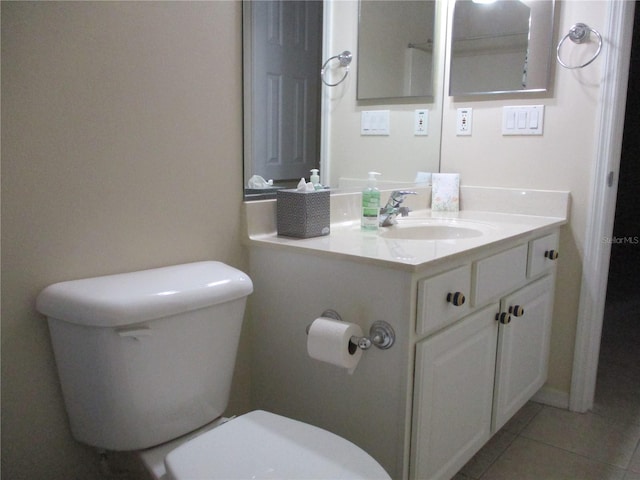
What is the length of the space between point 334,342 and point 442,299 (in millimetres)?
289

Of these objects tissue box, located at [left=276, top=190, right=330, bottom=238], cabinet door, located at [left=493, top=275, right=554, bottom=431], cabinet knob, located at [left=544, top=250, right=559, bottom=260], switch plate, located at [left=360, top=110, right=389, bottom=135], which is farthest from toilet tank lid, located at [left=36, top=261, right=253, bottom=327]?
cabinet knob, located at [left=544, top=250, right=559, bottom=260]

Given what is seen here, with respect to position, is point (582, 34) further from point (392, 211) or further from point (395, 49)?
point (392, 211)

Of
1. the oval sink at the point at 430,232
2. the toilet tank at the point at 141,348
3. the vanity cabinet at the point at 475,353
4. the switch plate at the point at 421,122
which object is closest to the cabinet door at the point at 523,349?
the vanity cabinet at the point at 475,353

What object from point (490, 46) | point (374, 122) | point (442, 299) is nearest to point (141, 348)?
point (442, 299)

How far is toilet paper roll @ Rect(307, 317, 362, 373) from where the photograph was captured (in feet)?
4.02

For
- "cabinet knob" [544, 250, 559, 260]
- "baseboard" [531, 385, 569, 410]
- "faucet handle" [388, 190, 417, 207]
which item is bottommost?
"baseboard" [531, 385, 569, 410]

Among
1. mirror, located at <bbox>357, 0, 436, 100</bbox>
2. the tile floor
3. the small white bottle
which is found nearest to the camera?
the small white bottle

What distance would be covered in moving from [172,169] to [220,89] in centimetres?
25

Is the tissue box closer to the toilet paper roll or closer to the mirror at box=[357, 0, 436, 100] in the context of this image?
the toilet paper roll

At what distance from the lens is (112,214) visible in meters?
1.22

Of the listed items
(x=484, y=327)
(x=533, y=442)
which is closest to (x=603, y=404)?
(x=533, y=442)

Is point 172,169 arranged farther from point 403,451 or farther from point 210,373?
point 403,451

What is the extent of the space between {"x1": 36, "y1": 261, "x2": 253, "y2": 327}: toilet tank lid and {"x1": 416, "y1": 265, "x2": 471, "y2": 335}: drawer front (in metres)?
0.40

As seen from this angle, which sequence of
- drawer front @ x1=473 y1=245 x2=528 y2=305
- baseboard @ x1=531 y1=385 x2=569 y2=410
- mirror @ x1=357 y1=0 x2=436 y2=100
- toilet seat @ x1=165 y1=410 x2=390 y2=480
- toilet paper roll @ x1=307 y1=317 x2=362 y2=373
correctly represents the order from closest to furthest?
1. toilet seat @ x1=165 y1=410 x2=390 y2=480
2. toilet paper roll @ x1=307 y1=317 x2=362 y2=373
3. drawer front @ x1=473 y1=245 x2=528 y2=305
4. mirror @ x1=357 y1=0 x2=436 y2=100
5. baseboard @ x1=531 y1=385 x2=569 y2=410
